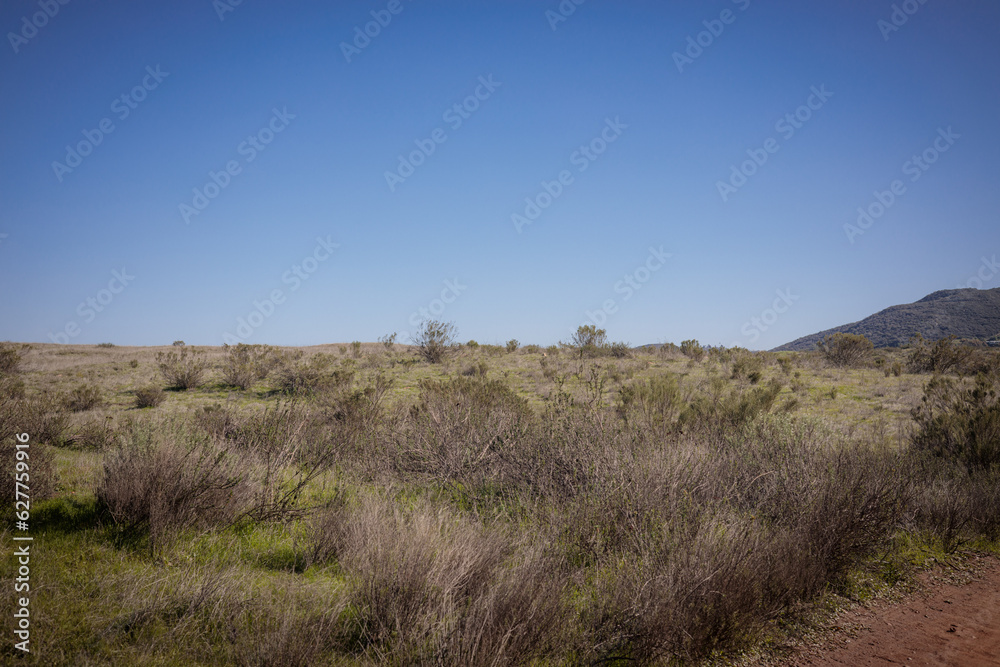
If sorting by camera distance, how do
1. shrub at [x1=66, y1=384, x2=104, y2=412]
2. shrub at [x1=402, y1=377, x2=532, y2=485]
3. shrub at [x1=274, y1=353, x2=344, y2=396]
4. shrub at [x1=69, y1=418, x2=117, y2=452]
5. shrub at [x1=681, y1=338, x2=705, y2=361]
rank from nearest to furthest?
shrub at [x1=402, y1=377, x2=532, y2=485]
shrub at [x1=69, y1=418, x2=117, y2=452]
shrub at [x1=66, y1=384, x2=104, y2=412]
shrub at [x1=274, y1=353, x2=344, y2=396]
shrub at [x1=681, y1=338, x2=705, y2=361]

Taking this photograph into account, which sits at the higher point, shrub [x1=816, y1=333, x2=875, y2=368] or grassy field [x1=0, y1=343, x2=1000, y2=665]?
shrub [x1=816, y1=333, x2=875, y2=368]

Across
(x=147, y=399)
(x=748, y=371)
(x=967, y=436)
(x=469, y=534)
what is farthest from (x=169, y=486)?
(x=748, y=371)

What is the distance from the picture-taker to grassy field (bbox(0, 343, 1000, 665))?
402 centimetres

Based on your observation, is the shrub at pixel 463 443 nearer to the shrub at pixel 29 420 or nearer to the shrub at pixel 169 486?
the shrub at pixel 169 486

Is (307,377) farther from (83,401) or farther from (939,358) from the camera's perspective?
(939,358)

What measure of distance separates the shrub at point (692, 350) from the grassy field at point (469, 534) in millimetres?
25781

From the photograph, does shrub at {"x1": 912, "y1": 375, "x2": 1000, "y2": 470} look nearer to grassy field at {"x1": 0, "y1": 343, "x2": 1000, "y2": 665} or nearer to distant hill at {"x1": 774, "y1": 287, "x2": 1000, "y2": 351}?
grassy field at {"x1": 0, "y1": 343, "x2": 1000, "y2": 665}

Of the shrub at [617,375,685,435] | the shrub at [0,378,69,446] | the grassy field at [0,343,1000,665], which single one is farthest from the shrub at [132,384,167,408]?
the shrub at [617,375,685,435]

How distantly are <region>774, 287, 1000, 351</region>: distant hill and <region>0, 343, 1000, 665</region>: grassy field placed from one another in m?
84.4

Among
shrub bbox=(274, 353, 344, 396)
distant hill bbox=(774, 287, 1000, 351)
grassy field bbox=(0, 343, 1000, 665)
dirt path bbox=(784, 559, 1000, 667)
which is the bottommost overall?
dirt path bbox=(784, 559, 1000, 667)

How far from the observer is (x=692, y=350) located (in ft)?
122

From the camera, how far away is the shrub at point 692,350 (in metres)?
35.9

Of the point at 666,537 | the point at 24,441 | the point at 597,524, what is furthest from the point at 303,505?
the point at 666,537

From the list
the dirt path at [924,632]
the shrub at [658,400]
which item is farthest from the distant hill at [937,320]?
the dirt path at [924,632]
